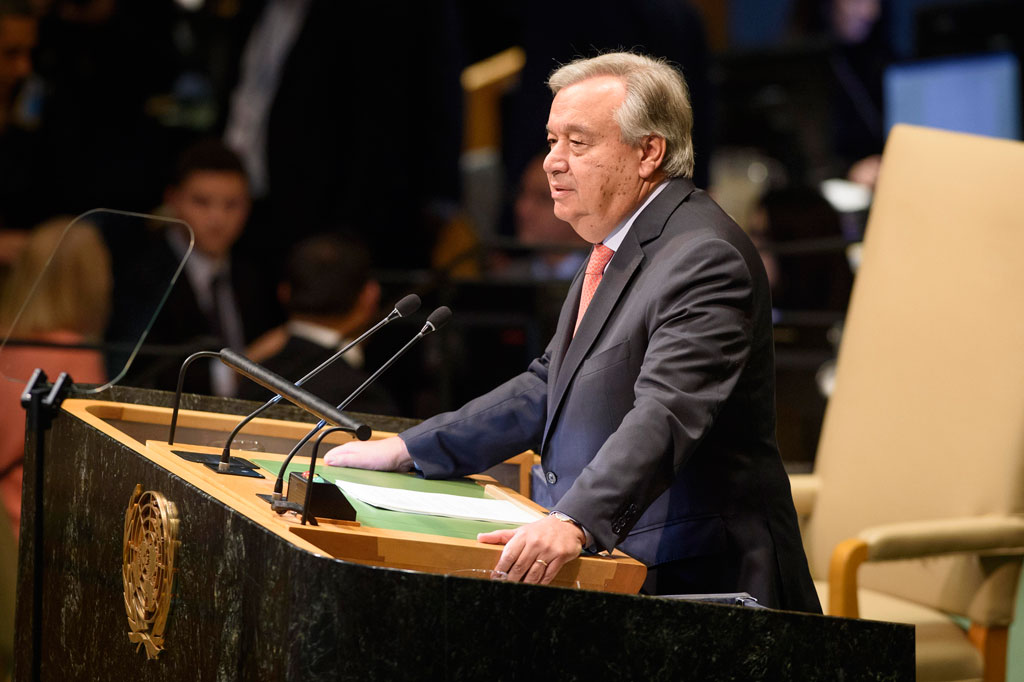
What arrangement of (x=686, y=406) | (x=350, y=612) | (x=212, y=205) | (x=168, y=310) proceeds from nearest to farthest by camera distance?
(x=350, y=612) → (x=686, y=406) → (x=168, y=310) → (x=212, y=205)

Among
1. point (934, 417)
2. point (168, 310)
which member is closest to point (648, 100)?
point (934, 417)

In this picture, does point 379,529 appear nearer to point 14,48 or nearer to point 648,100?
point 648,100

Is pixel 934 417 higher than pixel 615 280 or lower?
lower

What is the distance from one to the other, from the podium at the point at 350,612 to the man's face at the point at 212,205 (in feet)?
8.30

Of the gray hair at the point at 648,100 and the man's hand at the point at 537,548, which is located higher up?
the gray hair at the point at 648,100

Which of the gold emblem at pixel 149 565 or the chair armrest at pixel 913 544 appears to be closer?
the gold emblem at pixel 149 565

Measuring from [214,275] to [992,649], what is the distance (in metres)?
2.87

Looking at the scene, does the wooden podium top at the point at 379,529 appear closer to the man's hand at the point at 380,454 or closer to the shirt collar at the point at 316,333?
the man's hand at the point at 380,454

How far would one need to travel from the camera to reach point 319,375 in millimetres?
3391

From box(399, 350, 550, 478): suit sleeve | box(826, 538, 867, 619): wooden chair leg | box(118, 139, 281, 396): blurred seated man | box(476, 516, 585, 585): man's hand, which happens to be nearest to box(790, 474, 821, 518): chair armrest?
box(826, 538, 867, 619): wooden chair leg

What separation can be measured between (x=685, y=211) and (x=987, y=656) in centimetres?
122

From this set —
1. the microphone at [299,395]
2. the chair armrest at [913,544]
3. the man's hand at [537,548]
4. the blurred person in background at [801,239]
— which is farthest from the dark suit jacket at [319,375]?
the blurred person in background at [801,239]

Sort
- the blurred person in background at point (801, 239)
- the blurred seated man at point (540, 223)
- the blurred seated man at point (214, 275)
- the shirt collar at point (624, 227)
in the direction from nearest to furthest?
the shirt collar at point (624, 227) < the blurred seated man at point (214, 275) < the blurred seated man at point (540, 223) < the blurred person in background at point (801, 239)

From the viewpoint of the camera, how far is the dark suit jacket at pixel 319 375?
3363 millimetres
